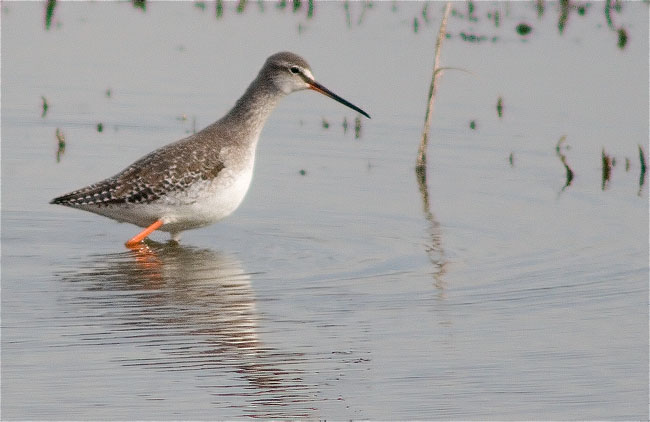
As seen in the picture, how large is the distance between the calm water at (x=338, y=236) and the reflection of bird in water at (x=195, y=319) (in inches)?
1.1

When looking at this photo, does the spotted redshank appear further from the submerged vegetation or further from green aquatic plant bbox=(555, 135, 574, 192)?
the submerged vegetation

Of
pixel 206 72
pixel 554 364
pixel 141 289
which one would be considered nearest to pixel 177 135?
pixel 206 72

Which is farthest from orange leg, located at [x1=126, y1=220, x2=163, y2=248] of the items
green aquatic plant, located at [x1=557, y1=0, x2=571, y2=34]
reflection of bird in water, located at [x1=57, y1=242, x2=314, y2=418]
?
green aquatic plant, located at [x1=557, y1=0, x2=571, y2=34]

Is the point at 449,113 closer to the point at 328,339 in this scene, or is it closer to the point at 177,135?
the point at 177,135

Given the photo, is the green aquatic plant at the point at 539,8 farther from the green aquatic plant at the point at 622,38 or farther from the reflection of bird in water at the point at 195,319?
the reflection of bird in water at the point at 195,319

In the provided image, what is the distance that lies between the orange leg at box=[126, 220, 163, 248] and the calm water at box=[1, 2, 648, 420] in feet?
0.76

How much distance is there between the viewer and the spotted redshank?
38.5ft

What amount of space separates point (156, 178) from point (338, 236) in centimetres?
184

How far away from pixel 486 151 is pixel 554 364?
742 cm

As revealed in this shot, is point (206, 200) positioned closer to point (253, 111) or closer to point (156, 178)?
point (156, 178)

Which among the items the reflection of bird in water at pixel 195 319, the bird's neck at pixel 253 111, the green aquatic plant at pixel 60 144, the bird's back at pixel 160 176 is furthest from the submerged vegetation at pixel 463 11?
the reflection of bird in water at pixel 195 319

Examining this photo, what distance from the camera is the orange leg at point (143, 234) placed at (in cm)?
1200

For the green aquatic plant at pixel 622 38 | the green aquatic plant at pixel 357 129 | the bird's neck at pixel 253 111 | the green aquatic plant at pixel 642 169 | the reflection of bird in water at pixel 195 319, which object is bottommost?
the reflection of bird in water at pixel 195 319

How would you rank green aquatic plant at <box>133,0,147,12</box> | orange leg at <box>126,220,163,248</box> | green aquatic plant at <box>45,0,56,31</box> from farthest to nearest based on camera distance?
green aquatic plant at <box>133,0,147,12</box>, green aquatic plant at <box>45,0,56,31</box>, orange leg at <box>126,220,163,248</box>
